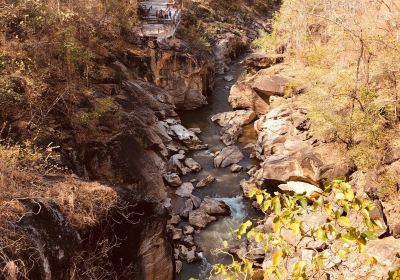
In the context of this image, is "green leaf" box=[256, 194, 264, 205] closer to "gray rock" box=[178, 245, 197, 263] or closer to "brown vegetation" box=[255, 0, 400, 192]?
"brown vegetation" box=[255, 0, 400, 192]

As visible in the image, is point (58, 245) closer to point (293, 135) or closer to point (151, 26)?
point (293, 135)

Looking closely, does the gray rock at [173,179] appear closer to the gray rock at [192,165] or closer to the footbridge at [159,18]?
the gray rock at [192,165]

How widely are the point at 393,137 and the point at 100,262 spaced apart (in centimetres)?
1028

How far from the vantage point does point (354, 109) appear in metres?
13.8

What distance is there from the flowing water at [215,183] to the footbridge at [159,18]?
5320 mm

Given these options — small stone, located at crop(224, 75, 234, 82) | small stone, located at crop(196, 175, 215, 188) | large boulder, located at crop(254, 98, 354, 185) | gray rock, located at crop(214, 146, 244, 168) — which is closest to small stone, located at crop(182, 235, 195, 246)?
small stone, located at crop(196, 175, 215, 188)

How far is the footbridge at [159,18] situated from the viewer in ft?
84.4

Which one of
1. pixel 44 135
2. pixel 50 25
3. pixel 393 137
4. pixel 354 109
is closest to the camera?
pixel 44 135

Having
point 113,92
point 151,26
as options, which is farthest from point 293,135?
point 151,26

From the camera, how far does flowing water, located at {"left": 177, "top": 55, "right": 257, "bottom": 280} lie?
13555 mm

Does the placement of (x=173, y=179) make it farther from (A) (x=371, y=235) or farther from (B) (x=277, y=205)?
(A) (x=371, y=235)

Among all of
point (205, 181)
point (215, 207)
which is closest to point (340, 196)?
point (215, 207)

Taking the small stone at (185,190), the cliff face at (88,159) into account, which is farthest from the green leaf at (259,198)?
the small stone at (185,190)

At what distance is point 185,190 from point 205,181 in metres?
1.16
